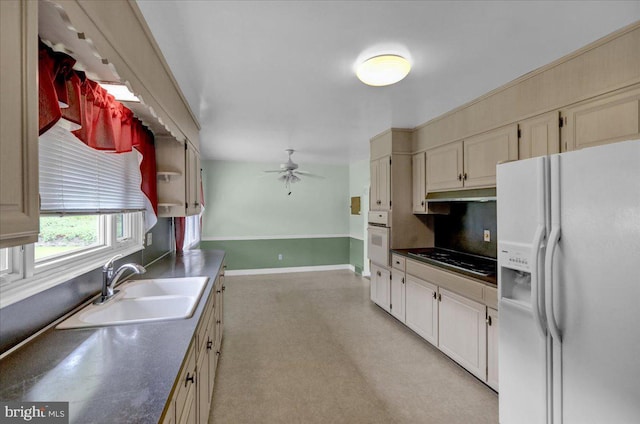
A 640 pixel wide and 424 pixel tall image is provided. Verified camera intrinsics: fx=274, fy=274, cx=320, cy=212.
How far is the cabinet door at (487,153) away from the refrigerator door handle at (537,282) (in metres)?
1.07

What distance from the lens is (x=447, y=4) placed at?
1.32m

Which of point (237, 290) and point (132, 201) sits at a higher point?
point (132, 201)

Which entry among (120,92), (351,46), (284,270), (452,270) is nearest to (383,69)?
(351,46)

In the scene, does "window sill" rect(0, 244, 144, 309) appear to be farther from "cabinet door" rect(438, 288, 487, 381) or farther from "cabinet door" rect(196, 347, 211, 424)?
"cabinet door" rect(438, 288, 487, 381)

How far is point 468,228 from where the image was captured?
123 inches

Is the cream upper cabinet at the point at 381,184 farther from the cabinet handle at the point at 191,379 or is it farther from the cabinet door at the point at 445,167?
the cabinet handle at the point at 191,379

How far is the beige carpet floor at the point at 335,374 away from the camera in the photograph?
1.97m

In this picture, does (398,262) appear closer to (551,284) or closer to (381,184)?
(381,184)

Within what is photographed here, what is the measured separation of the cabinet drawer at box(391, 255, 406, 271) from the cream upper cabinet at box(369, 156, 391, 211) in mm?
623

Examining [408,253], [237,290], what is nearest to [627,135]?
[408,253]

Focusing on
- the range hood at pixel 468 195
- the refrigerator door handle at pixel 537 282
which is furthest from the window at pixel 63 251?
the range hood at pixel 468 195

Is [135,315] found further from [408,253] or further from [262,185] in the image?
[262,185]

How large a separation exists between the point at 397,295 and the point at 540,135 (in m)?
2.21

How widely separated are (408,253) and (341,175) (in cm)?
348
